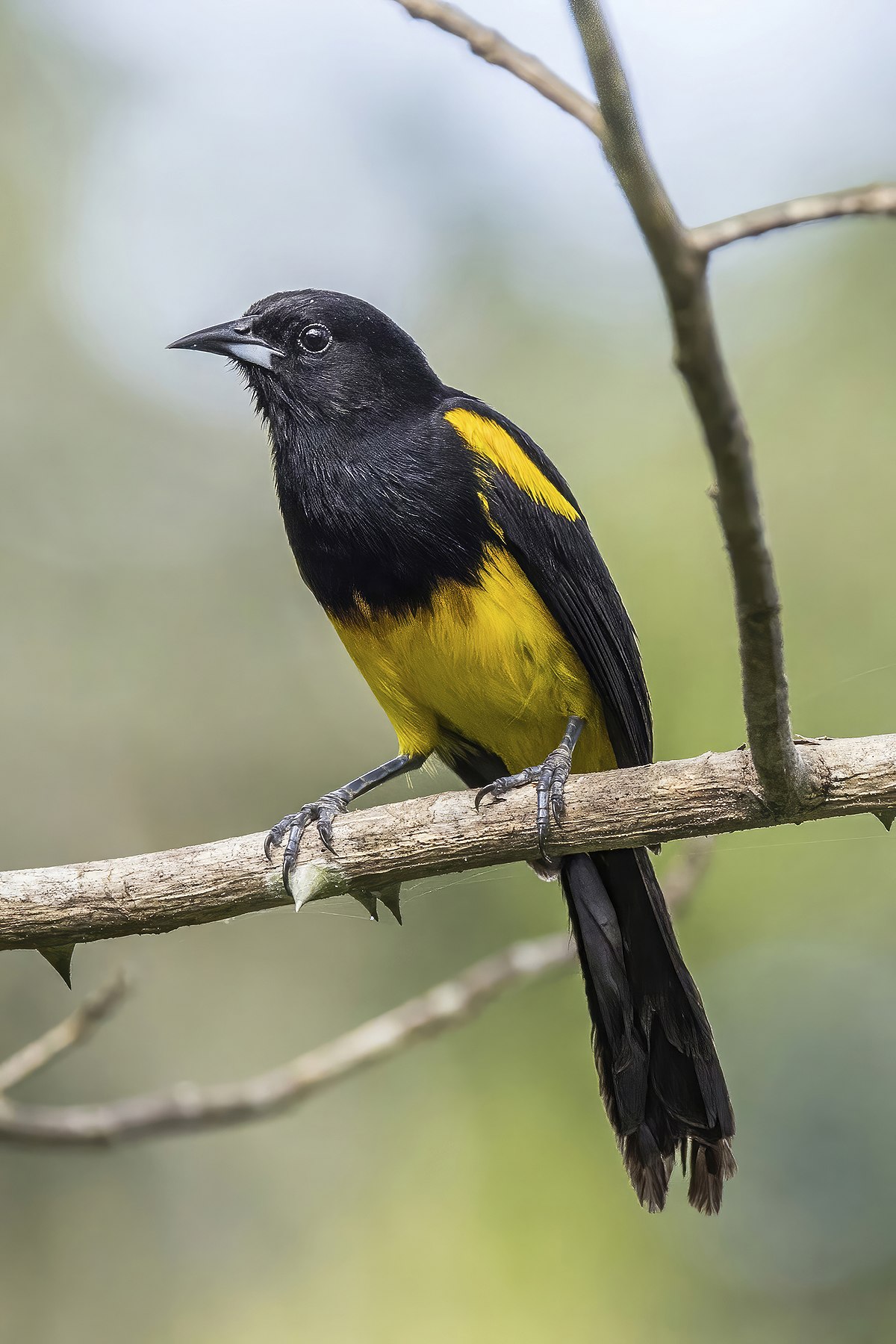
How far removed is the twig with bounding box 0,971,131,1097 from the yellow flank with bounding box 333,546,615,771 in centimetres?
138

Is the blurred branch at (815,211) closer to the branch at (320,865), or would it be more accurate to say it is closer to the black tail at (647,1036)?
the branch at (320,865)

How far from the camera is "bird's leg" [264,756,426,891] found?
3451 millimetres

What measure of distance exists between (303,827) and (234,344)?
6.63 ft

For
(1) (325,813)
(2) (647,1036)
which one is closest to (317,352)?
(1) (325,813)

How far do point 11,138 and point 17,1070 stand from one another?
1154 cm

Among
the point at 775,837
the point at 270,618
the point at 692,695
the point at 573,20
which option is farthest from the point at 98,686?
the point at 573,20

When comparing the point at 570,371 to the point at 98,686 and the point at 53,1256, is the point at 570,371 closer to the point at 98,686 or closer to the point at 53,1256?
the point at 98,686

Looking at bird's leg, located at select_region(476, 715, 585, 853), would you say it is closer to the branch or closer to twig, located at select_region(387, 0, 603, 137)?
the branch

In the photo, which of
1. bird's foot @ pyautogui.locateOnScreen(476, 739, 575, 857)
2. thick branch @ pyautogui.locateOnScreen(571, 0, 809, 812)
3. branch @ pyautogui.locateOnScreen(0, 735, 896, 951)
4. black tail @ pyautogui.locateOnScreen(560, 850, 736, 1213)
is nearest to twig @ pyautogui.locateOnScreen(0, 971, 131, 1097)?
branch @ pyautogui.locateOnScreen(0, 735, 896, 951)

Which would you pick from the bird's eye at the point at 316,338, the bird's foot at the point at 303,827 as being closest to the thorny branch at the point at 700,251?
the bird's foot at the point at 303,827

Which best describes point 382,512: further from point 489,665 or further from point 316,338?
point 316,338

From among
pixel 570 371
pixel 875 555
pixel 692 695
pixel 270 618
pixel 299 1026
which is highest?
pixel 570 371

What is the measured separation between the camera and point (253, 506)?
1203 cm

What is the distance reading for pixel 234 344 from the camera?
4742 millimetres
